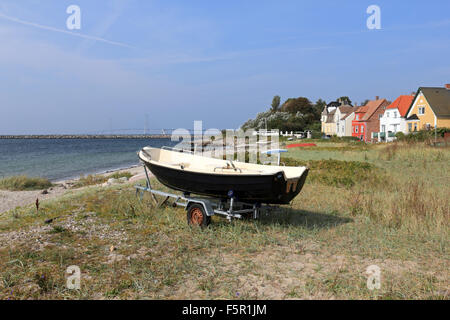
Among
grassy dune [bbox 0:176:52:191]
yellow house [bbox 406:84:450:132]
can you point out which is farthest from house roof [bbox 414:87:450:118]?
grassy dune [bbox 0:176:52:191]

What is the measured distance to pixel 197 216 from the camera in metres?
7.13

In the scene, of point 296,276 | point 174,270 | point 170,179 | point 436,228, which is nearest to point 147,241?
point 174,270

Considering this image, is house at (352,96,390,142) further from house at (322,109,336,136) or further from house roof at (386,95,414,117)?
house at (322,109,336,136)

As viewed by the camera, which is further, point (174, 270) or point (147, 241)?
point (147, 241)

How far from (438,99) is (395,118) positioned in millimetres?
6505

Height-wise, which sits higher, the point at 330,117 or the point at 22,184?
the point at 330,117

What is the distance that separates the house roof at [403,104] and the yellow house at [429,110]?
1690 millimetres

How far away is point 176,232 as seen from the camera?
22.4ft

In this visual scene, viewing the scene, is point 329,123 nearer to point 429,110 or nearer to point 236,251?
point 429,110

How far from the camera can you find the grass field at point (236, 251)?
4.44 meters

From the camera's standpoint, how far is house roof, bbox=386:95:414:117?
45.1 m

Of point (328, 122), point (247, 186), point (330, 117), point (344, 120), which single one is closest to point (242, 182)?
point (247, 186)
